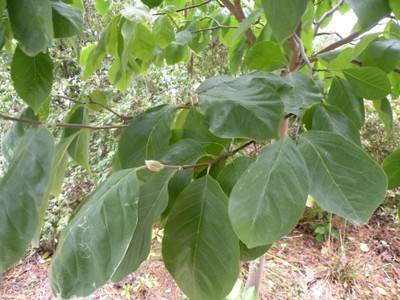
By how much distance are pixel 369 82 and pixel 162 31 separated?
1.49 feet

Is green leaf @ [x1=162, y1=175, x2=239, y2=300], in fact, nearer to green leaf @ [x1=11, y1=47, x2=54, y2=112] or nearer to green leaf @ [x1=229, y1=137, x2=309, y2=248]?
green leaf @ [x1=229, y1=137, x2=309, y2=248]

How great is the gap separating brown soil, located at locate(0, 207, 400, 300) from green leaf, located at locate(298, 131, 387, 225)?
1.53m

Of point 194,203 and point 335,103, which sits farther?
point 335,103

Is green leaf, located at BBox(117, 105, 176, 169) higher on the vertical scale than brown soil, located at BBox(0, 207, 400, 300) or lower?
higher

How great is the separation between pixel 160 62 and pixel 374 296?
171 cm

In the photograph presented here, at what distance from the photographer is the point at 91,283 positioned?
281mm

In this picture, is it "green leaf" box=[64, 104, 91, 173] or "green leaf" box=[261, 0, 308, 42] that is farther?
"green leaf" box=[64, 104, 91, 173]

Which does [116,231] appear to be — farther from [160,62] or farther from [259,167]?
[160,62]

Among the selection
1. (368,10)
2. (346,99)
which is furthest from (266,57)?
(368,10)

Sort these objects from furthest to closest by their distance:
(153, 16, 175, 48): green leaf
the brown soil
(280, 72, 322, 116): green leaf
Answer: the brown soil
(153, 16, 175, 48): green leaf
(280, 72, 322, 116): green leaf

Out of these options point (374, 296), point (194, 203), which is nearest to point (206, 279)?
point (194, 203)

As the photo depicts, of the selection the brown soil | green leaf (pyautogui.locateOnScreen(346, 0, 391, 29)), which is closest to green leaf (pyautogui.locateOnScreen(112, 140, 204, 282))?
green leaf (pyautogui.locateOnScreen(346, 0, 391, 29))

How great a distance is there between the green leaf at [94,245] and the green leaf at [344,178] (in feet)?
0.58

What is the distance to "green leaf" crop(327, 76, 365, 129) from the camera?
0.48 meters
